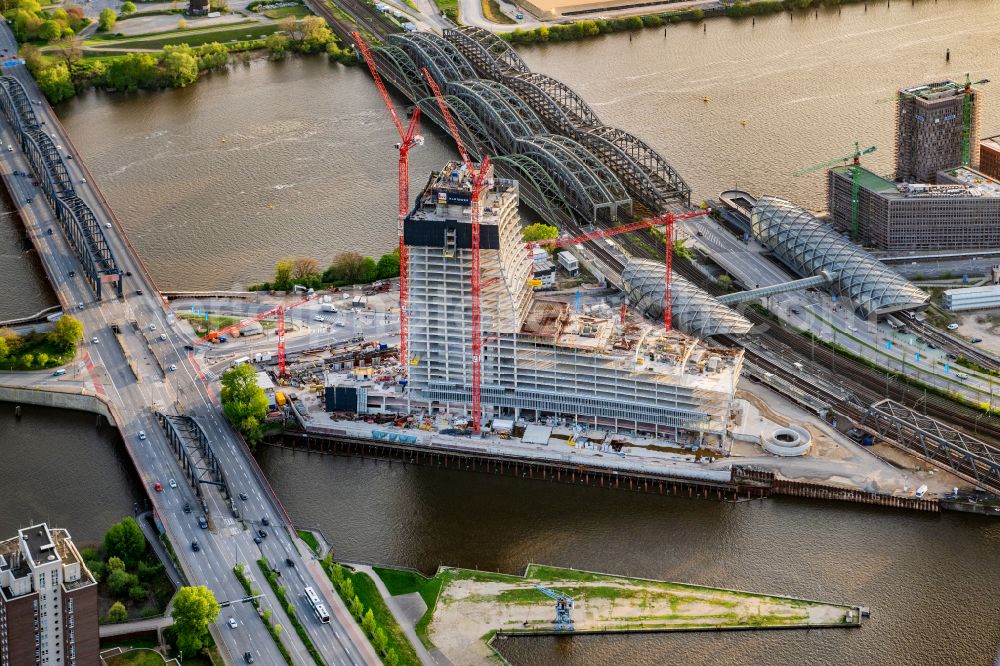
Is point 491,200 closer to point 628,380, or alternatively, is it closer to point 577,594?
point 628,380

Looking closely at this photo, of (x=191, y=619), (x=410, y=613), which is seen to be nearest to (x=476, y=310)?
(x=410, y=613)

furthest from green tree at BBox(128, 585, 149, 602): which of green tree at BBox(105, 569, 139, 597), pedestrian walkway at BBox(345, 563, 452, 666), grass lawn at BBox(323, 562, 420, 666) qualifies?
pedestrian walkway at BBox(345, 563, 452, 666)

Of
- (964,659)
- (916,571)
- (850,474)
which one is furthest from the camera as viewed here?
(850,474)

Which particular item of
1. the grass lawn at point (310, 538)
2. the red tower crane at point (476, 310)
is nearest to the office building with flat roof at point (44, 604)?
the grass lawn at point (310, 538)

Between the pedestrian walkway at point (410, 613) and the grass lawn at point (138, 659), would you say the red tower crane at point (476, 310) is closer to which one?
the pedestrian walkway at point (410, 613)

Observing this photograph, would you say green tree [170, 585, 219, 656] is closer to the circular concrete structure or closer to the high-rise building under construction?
the high-rise building under construction

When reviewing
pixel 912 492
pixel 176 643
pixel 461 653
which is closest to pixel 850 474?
pixel 912 492
